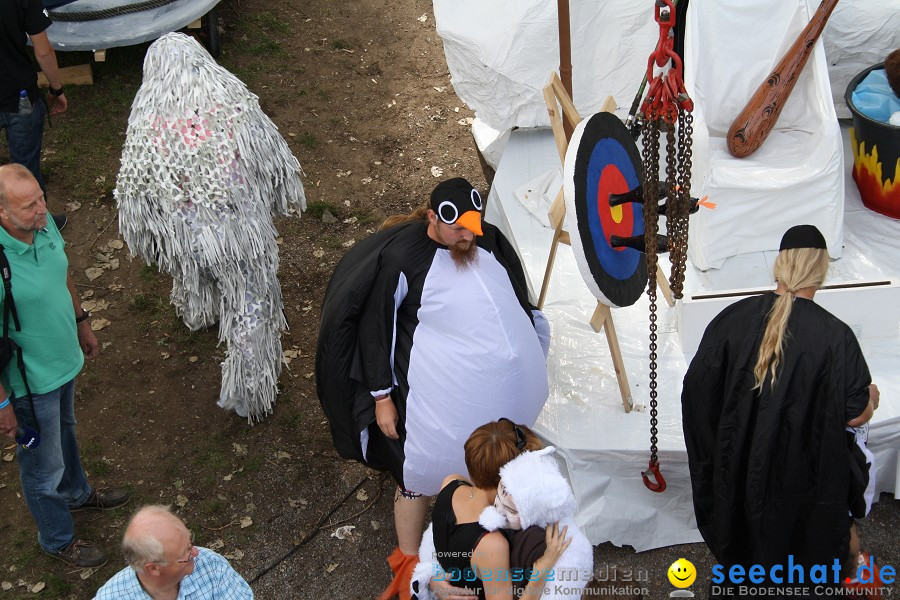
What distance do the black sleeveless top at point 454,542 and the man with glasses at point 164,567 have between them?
54 centimetres

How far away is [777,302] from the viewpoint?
94.7 inches

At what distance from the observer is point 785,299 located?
2385mm

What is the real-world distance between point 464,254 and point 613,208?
70 cm

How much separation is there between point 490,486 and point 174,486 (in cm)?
169

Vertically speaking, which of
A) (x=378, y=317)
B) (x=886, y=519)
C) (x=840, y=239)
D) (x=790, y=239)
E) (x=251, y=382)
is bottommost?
(x=886, y=519)

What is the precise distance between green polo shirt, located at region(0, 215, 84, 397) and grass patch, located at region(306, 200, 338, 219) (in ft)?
6.39

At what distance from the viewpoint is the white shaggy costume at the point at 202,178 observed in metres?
3.03

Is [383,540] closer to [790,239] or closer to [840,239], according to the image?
[790,239]

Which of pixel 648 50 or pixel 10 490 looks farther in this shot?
pixel 648 50

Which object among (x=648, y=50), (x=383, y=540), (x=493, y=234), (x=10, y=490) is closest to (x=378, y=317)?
(x=493, y=234)

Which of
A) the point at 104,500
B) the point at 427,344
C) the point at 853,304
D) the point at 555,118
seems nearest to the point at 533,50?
the point at 555,118

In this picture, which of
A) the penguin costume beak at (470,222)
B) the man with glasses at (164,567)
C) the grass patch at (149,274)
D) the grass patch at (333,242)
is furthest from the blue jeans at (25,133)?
the man with glasses at (164,567)

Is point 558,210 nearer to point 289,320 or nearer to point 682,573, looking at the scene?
point 682,573

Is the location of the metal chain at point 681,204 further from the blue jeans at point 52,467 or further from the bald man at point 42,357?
the blue jeans at point 52,467
